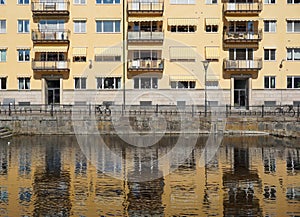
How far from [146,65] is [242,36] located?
11748 millimetres

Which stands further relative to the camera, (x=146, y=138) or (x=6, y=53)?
(x=6, y=53)

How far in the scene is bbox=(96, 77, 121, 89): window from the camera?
59125 millimetres

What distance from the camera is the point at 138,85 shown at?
194ft

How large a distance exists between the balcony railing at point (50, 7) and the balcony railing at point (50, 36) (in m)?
2.34

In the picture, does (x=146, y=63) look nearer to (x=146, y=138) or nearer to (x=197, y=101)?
(x=197, y=101)

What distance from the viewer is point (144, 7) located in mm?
58312

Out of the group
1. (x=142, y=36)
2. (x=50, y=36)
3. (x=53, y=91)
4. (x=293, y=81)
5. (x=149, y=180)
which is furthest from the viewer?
(x=53, y=91)

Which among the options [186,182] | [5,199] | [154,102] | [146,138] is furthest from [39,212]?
[154,102]

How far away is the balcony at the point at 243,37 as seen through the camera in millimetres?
58438

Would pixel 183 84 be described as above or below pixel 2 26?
below

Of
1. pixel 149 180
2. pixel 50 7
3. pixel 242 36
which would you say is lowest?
pixel 149 180

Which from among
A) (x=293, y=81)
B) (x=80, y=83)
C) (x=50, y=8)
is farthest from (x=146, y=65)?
(x=293, y=81)

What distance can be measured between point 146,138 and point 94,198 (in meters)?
22.5

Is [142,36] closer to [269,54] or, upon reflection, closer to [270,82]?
[269,54]
